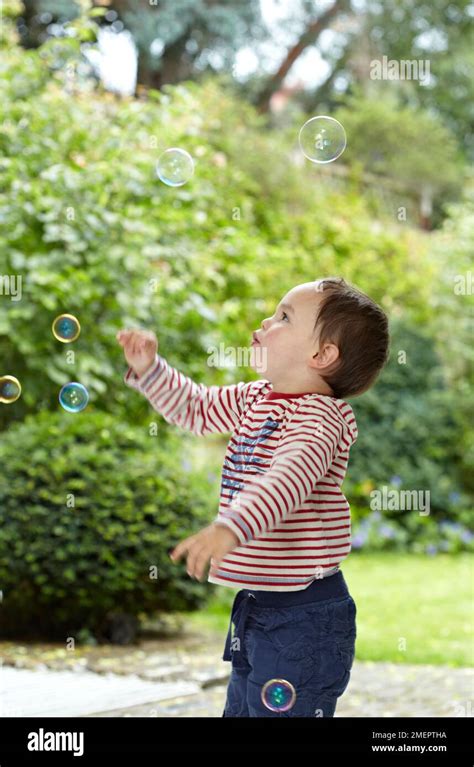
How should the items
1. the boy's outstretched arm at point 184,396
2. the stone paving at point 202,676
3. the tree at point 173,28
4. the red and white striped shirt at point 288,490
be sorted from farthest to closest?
the tree at point 173,28 → the stone paving at point 202,676 → the boy's outstretched arm at point 184,396 → the red and white striped shirt at point 288,490

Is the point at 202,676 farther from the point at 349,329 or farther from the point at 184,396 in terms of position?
the point at 349,329

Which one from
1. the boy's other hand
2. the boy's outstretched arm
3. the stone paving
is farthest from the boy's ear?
the stone paving

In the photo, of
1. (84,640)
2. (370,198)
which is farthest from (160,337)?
(370,198)

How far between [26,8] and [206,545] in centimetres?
1038

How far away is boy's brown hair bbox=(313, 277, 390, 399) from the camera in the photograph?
2025 millimetres

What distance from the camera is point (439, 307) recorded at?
9.34 metres

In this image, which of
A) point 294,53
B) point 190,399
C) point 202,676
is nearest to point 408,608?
point 202,676

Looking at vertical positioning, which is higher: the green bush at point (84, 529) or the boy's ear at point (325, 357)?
the boy's ear at point (325, 357)

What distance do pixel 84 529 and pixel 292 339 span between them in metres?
2.81

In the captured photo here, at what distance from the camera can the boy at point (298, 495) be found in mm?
1910

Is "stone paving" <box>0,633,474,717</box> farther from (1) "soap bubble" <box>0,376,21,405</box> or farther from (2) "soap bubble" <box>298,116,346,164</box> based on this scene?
(2) "soap bubble" <box>298,116,346,164</box>

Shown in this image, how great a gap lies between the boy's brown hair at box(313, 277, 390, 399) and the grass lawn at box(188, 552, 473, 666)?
2990mm

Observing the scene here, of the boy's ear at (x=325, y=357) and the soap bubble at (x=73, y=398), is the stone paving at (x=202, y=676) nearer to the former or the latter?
the soap bubble at (x=73, y=398)

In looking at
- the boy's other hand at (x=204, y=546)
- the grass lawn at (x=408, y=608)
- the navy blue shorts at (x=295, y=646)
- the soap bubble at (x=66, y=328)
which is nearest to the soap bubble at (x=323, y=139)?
the soap bubble at (x=66, y=328)
